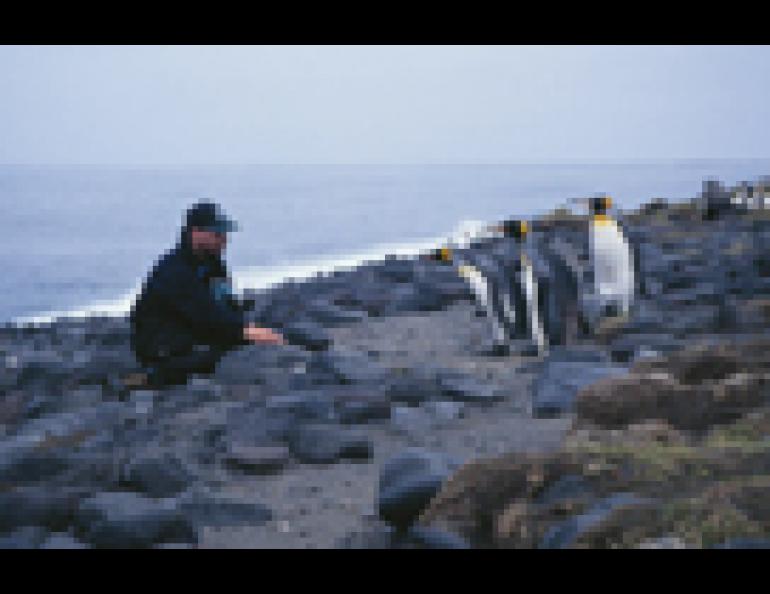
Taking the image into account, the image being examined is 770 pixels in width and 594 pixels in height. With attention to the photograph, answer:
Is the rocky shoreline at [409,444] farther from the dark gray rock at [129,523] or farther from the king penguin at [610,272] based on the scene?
the king penguin at [610,272]

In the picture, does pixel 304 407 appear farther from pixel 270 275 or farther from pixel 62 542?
pixel 270 275

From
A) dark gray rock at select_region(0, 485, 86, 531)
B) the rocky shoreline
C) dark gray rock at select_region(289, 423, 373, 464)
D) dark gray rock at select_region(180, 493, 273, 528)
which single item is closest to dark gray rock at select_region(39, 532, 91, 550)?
the rocky shoreline

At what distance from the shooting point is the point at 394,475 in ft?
15.4

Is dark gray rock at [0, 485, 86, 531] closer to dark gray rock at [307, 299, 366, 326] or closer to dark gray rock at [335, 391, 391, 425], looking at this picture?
dark gray rock at [335, 391, 391, 425]

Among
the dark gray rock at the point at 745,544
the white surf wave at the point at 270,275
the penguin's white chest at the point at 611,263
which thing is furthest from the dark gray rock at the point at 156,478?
the white surf wave at the point at 270,275

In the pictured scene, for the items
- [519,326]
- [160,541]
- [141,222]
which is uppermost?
[141,222]

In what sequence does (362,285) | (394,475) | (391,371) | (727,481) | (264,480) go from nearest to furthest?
(727,481) → (394,475) → (264,480) → (391,371) → (362,285)

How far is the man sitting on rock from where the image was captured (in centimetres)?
739

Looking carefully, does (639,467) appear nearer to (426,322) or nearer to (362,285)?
(426,322)

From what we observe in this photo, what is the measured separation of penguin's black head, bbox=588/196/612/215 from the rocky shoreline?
45.9 inches

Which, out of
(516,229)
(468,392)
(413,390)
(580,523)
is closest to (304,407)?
(413,390)
